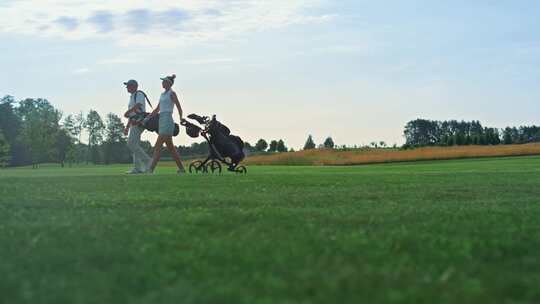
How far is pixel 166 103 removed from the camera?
747 inches

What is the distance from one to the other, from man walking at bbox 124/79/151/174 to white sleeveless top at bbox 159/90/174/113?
0.56 metres

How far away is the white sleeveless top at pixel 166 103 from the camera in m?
18.9

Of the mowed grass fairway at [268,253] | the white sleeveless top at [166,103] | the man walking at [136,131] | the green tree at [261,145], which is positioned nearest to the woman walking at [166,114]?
the white sleeveless top at [166,103]

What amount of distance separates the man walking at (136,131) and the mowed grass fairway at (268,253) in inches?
453

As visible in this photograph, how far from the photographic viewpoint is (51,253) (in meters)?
4.15

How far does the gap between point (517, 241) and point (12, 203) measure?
5.38 meters

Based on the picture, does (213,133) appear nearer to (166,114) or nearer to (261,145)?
(166,114)

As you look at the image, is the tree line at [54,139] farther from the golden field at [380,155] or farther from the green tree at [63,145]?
the golden field at [380,155]

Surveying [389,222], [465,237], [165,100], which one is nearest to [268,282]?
[465,237]

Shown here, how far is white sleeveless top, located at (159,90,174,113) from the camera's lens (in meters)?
18.9

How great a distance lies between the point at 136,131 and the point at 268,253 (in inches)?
617

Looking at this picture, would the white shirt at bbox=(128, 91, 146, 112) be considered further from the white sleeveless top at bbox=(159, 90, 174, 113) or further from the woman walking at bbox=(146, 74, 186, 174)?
the white sleeveless top at bbox=(159, 90, 174, 113)

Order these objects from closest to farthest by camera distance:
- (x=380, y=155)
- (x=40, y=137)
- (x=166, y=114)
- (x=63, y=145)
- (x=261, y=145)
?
(x=166, y=114)
(x=380, y=155)
(x=261, y=145)
(x=40, y=137)
(x=63, y=145)

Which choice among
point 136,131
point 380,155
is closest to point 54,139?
point 380,155
